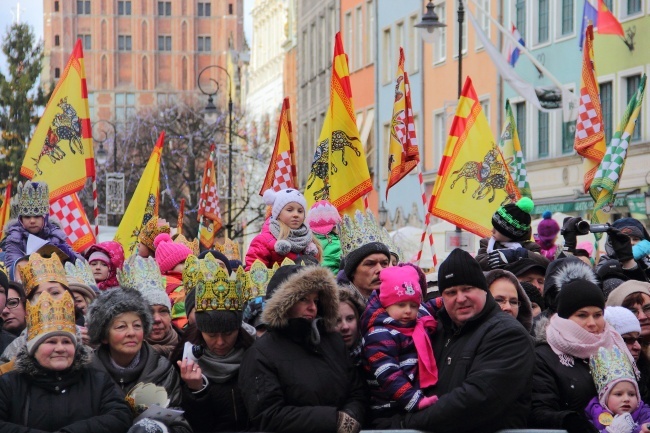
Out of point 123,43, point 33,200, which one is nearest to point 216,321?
point 33,200

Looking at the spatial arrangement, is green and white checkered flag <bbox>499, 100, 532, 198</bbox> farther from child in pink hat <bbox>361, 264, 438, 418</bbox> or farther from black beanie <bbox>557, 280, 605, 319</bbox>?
child in pink hat <bbox>361, 264, 438, 418</bbox>

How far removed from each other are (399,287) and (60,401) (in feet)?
5.85

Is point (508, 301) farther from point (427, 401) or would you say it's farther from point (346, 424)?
point (346, 424)

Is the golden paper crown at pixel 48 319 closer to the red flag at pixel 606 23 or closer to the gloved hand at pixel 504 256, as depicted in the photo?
the gloved hand at pixel 504 256

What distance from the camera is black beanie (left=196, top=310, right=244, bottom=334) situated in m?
8.40

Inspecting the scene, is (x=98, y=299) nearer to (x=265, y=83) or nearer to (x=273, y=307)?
(x=273, y=307)

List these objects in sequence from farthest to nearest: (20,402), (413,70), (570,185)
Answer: (413,70)
(570,185)
(20,402)

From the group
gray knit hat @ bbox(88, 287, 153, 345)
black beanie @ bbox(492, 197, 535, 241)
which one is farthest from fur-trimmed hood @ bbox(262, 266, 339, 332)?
black beanie @ bbox(492, 197, 535, 241)

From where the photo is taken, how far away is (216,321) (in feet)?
27.6

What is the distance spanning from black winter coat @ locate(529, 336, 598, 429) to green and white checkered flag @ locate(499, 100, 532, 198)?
965 centimetres

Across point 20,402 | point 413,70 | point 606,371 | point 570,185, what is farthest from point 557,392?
point 413,70

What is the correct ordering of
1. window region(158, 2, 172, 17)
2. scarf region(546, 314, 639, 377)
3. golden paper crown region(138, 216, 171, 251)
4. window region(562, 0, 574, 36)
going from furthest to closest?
1. window region(158, 2, 172, 17)
2. window region(562, 0, 574, 36)
3. golden paper crown region(138, 216, 171, 251)
4. scarf region(546, 314, 639, 377)

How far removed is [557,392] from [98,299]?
2415 mm

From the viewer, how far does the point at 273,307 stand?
8.16 meters
